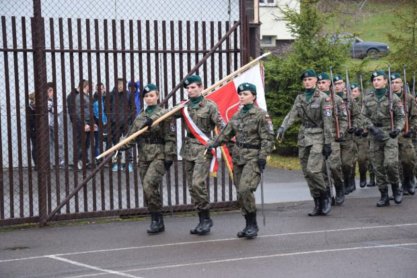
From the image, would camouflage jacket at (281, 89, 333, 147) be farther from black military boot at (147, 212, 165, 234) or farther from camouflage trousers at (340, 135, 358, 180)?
black military boot at (147, 212, 165, 234)

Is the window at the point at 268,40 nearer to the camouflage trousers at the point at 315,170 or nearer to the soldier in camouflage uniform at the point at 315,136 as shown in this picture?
the soldier in camouflage uniform at the point at 315,136

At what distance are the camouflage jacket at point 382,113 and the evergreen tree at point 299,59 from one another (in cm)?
667

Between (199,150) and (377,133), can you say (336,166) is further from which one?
(199,150)

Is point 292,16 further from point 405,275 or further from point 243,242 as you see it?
point 405,275

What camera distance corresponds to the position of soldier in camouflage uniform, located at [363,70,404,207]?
14.2 m

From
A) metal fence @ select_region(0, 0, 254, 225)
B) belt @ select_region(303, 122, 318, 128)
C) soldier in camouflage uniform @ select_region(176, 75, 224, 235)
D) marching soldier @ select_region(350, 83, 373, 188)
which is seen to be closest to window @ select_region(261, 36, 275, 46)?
marching soldier @ select_region(350, 83, 373, 188)

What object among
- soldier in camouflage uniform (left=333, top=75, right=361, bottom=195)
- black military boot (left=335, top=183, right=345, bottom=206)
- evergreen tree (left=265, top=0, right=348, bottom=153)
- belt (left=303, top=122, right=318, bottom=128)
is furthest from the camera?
evergreen tree (left=265, top=0, right=348, bottom=153)

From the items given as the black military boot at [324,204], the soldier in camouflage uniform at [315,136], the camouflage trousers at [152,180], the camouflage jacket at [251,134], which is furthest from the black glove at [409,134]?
the camouflage trousers at [152,180]

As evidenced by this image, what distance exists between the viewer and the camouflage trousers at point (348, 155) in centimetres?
1562

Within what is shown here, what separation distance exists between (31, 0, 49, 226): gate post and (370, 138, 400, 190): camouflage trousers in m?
5.13

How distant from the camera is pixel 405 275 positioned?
8734 millimetres

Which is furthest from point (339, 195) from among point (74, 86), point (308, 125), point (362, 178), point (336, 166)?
point (74, 86)

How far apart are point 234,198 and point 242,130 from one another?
9.03ft

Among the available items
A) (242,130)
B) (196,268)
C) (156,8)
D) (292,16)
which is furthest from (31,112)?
(292,16)
